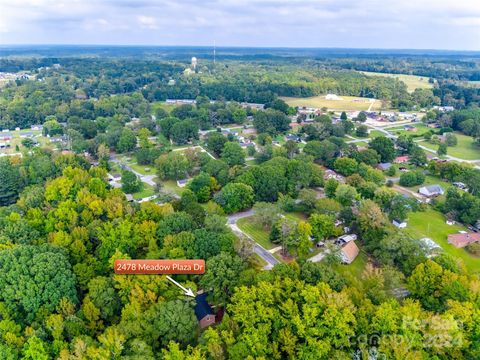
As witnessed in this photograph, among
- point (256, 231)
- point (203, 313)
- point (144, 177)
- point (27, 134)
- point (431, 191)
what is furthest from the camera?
point (27, 134)

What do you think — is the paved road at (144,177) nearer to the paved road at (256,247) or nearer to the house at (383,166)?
the paved road at (256,247)

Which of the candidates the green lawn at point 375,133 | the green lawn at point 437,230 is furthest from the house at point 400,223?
the green lawn at point 375,133

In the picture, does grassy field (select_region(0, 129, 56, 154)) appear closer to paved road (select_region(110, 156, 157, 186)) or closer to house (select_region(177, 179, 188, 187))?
paved road (select_region(110, 156, 157, 186))

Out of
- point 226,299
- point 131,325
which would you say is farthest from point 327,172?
point 131,325

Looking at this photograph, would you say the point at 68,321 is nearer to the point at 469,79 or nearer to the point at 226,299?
the point at 226,299

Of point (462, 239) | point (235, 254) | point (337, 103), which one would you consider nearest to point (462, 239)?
point (462, 239)

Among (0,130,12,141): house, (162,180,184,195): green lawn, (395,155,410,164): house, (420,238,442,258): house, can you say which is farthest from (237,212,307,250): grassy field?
(0,130,12,141): house

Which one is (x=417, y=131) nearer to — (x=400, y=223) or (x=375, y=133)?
(x=375, y=133)
